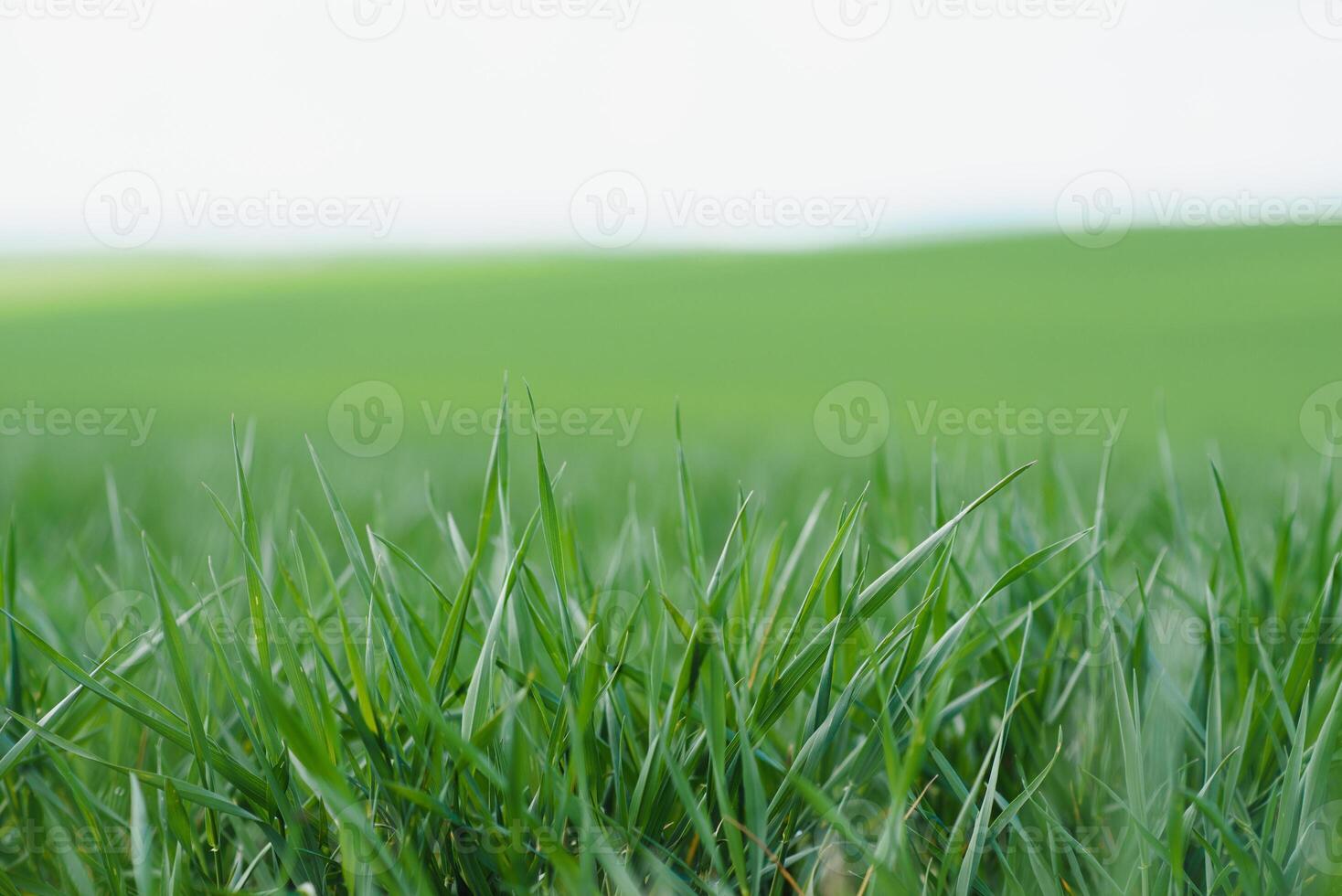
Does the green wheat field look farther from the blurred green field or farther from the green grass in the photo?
the blurred green field

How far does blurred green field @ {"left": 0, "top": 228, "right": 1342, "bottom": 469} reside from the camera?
1034 centimetres

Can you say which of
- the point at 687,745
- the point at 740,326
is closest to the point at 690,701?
the point at 687,745

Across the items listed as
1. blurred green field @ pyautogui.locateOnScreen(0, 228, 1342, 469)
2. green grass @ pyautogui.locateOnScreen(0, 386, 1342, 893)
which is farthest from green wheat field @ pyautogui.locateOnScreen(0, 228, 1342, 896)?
blurred green field @ pyautogui.locateOnScreen(0, 228, 1342, 469)

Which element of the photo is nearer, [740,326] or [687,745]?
[687,745]

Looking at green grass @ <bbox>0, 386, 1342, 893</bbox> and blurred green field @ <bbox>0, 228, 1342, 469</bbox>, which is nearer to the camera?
green grass @ <bbox>0, 386, 1342, 893</bbox>

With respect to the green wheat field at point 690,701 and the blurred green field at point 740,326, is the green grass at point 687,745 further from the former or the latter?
the blurred green field at point 740,326

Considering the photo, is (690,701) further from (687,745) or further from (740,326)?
(740,326)

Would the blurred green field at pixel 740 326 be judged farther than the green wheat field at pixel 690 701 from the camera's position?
Yes

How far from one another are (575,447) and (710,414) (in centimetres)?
350

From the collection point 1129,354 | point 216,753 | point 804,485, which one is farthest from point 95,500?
point 1129,354

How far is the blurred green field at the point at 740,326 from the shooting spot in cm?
1034

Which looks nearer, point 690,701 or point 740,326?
point 690,701

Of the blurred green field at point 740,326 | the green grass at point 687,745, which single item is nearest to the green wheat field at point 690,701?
the green grass at point 687,745

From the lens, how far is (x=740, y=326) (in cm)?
1368
